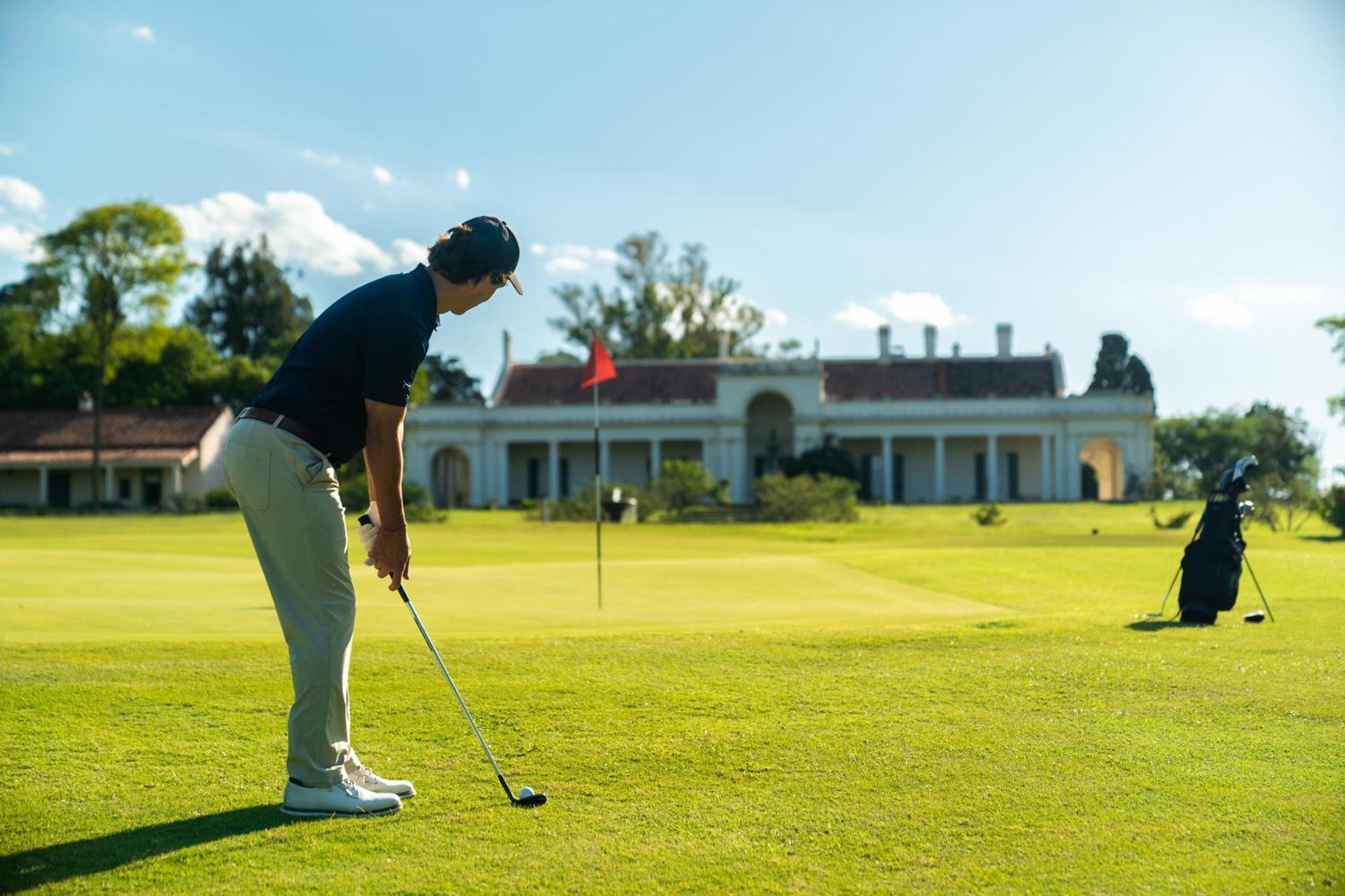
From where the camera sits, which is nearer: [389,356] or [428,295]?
[389,356]

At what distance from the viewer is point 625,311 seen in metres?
76.8

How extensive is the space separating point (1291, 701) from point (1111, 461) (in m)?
59.1

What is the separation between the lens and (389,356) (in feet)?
13.6

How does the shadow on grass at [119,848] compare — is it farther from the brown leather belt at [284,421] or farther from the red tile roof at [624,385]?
the red tile roof at [624,385]

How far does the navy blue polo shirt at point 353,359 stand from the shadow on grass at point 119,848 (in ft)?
4.07

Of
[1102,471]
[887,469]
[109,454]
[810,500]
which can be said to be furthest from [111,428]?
[1102,471]

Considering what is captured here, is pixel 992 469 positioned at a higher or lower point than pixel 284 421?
higher

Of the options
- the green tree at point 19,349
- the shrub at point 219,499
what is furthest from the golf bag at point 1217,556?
the green tree at point 19,349

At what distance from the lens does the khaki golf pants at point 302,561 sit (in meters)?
4.21

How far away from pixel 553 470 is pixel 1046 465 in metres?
24.1

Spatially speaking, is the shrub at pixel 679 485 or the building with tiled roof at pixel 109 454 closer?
the shrub at pixel 679 485

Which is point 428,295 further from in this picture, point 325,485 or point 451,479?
point 451,479

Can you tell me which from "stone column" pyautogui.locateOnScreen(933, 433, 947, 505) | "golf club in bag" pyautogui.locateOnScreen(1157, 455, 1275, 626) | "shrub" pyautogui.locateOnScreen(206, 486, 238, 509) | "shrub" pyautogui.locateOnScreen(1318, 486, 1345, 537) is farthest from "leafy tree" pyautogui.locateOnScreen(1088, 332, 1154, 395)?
"golf club in bag" pyautogui.locateOnScreen(1157, 455, 1275, 626)

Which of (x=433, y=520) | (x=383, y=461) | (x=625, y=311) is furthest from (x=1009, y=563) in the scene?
(x=625, y=311)
